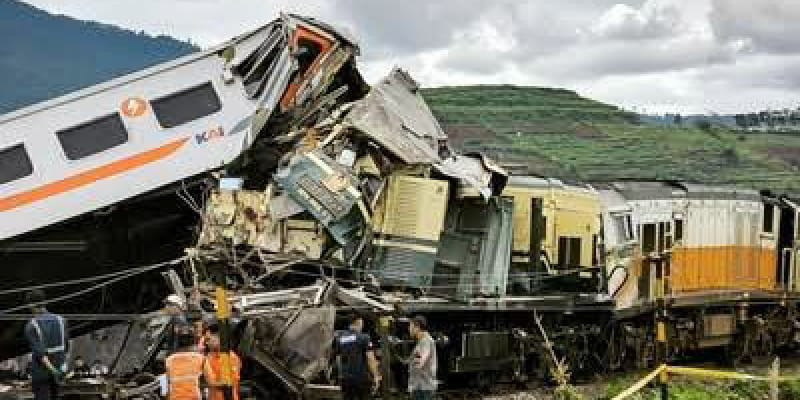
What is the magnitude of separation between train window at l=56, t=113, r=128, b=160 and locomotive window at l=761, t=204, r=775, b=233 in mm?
16795

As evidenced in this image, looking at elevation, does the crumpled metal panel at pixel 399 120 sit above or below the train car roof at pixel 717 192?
above

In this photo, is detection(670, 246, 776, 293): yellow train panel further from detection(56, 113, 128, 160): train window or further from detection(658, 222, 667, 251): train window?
detection(56, 113, 128, 160): train window

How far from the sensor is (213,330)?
14.2 m

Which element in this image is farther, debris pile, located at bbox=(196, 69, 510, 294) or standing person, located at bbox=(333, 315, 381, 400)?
debris pile, located at bbox=(196, 69, 510, 294)

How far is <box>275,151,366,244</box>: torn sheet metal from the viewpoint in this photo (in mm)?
15789

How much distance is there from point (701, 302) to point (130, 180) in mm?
13554

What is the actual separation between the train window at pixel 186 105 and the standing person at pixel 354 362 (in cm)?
373

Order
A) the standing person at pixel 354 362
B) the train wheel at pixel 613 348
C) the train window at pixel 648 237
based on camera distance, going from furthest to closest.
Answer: the train window at pixel 648 237 → the train wheel at pixel 613 348 → the standing person at pixel 354 362

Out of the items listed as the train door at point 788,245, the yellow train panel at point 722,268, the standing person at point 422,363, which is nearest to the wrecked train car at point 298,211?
the standing person at point 422,363

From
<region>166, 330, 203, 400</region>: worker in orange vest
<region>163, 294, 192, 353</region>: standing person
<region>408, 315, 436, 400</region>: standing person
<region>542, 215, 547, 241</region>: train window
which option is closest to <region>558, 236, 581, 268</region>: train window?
<region>542, 215, 547, 241</region>: train window

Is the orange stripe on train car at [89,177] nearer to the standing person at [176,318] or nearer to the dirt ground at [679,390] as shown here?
the standing person at [176,318]

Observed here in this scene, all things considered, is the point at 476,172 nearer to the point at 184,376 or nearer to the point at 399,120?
the point at 399,120

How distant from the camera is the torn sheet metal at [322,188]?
1579 cm

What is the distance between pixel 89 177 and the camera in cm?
1541
